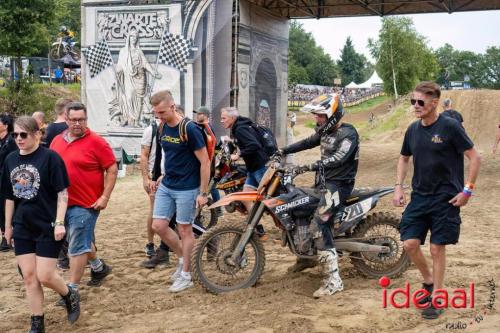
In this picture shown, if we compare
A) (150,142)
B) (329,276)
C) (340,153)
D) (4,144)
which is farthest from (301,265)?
(4,144)

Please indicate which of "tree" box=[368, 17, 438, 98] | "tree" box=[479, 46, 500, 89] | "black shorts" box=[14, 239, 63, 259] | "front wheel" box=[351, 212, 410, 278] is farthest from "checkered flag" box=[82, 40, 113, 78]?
"tree" box=[479, 46, 500, 89]

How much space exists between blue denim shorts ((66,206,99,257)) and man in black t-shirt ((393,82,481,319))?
2.78 metres

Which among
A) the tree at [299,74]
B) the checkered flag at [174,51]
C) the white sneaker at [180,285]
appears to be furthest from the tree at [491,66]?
Answer: the white sneaker at [180,285]

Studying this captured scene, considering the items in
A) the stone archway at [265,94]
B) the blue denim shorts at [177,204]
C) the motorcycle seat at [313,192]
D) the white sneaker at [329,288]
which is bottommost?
the white sneaker at [329,288]

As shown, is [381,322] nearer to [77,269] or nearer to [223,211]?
[77,269]

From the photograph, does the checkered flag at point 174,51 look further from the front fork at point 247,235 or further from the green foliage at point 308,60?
the green foliage at point 308,60

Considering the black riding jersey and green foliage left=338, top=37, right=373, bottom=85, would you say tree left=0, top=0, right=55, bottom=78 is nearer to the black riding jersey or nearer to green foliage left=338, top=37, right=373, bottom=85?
the black riding jersey

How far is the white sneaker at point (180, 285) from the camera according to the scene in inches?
218

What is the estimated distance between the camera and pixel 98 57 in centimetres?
1609

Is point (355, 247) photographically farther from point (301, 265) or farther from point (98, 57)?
point (98, 57)

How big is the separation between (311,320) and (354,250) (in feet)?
4.05

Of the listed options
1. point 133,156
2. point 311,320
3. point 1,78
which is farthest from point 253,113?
point 1,78

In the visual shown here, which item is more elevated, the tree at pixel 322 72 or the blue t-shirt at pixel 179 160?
the tree at pixel 322 72

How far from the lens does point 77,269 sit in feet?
16.8
